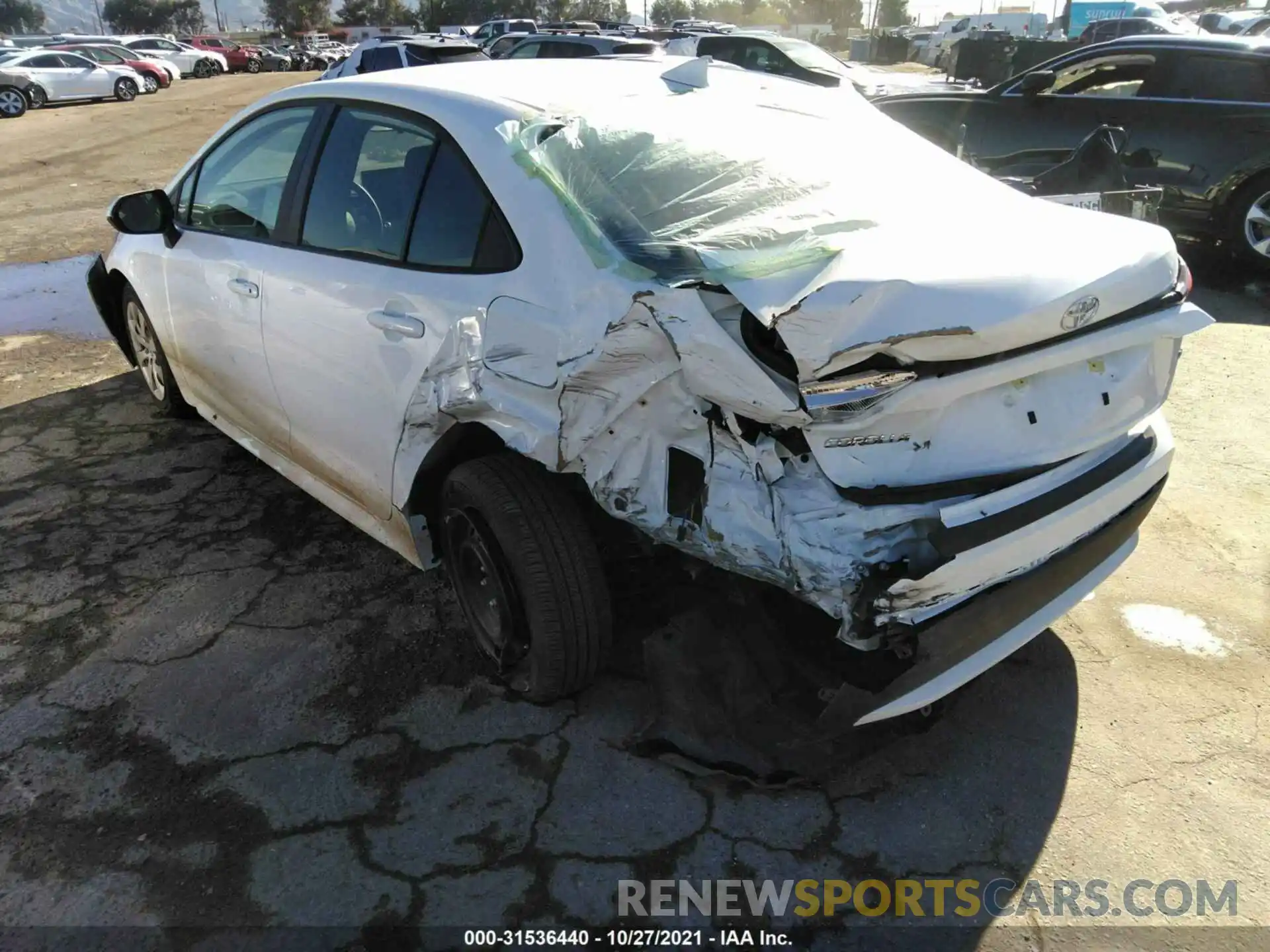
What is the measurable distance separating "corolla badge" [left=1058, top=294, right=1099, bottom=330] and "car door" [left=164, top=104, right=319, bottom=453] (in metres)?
2.55

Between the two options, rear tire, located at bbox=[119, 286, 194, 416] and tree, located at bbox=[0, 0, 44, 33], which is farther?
tree, located at bbox=[0, 0, 44, 33]

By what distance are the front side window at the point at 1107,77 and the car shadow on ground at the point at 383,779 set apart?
629 centimetres

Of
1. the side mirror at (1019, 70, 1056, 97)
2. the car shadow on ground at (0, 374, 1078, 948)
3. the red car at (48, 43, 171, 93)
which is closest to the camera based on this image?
the car shadow on ground at (0, 374, 1078, 948)

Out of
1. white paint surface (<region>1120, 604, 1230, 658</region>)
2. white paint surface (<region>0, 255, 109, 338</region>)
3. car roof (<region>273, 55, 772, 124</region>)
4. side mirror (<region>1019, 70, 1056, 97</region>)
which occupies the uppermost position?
car roof (<region>273, 55, 772, 124</region>)

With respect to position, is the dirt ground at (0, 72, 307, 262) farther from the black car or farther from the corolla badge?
the corolla badge

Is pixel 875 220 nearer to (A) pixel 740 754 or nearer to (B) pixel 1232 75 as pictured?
(A) pixel 740 754

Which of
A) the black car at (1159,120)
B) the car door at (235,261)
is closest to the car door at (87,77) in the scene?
the black car at (1159,120)

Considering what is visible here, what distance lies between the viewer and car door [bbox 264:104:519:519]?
8.49 feet

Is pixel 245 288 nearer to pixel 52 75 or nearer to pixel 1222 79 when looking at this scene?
pixel 1222 79

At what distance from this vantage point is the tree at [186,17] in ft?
275

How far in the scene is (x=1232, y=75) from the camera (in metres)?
6.86

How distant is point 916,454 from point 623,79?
1.83 metres

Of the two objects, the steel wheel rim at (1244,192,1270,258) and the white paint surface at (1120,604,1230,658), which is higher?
the steel wheel rim at (1244,192,1270,258)
